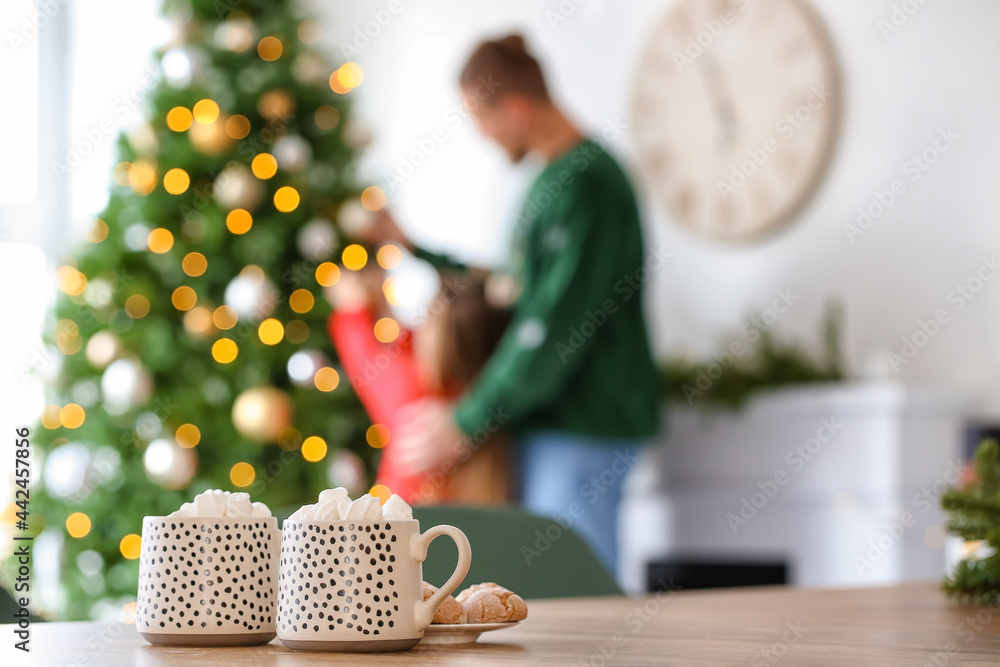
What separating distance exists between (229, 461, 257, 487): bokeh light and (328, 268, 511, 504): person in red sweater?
0.34m

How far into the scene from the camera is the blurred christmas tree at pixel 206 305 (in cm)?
302

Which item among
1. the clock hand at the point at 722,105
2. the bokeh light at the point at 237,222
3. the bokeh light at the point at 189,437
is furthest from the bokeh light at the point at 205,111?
the clock hand at the point at 722,105

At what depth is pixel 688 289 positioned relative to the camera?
3312mm

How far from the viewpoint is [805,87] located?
2.99m

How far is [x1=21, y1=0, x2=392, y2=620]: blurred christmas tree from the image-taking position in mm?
3021

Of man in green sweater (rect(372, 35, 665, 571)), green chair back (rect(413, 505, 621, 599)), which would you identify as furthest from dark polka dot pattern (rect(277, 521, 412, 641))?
man in green sweater (rect(372, 35, 665, 571))

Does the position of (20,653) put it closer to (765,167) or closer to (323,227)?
(323,227)

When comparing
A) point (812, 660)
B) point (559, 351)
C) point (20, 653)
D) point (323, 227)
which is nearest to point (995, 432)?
point (559, 351)

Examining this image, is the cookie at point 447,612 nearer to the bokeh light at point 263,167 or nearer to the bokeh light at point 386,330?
the bokeh light at point 386,330

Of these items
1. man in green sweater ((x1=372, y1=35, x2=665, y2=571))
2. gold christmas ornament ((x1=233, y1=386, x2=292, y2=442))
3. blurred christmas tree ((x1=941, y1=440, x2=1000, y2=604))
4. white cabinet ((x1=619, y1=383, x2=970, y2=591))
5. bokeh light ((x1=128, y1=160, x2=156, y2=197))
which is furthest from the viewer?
bokeh light ((x1=128, y1=160, x2=156, y2=197))

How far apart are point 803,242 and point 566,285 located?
3.00 ft

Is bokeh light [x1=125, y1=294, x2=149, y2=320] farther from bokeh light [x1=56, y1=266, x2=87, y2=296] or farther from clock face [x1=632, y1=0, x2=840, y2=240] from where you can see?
clock face [x1=632, y1=0, x2=840, y2=240]

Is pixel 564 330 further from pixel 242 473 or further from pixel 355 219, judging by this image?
pixel 242 473

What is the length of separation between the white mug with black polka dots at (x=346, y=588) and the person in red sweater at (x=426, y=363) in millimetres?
2064
